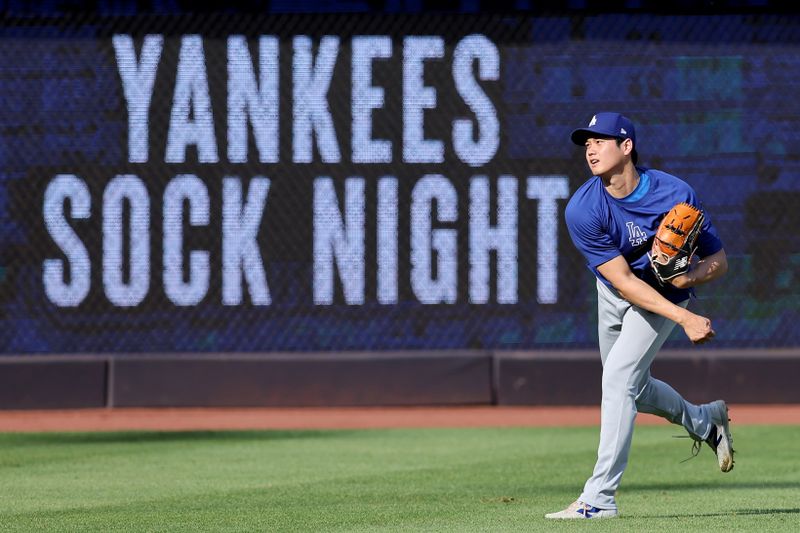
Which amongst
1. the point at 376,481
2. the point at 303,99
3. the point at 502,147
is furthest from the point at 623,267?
the point at 303,99

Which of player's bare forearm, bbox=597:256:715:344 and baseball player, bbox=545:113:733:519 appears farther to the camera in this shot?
baseball player, bbox=545:113:733:519

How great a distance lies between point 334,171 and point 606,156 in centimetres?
652

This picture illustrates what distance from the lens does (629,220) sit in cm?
633

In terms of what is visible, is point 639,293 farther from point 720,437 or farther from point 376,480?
point 376,480

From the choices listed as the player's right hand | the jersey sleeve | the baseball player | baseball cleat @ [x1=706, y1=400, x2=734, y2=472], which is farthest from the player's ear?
baseball cleat @ [x1=706, y1=400, x2=734, y2=472]

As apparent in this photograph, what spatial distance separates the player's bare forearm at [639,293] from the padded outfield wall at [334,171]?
630cm

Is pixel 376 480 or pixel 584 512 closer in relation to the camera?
pixel 584 512

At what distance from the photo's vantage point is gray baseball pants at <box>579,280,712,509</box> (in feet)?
20.6

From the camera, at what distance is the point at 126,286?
12664mm

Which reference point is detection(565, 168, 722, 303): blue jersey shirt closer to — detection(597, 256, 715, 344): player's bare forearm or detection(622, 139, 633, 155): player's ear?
detection(597, 256, 715, 344): player's bare forearm

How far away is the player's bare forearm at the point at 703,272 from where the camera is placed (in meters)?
6.20

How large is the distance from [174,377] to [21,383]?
119 cm

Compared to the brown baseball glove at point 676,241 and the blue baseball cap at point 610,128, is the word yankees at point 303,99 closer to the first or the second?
the blue baseball cap at point 610,128

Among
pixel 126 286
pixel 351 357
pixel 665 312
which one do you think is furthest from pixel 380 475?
pixel 126 286
